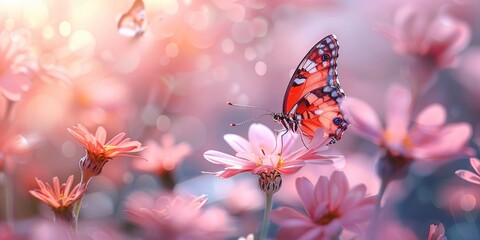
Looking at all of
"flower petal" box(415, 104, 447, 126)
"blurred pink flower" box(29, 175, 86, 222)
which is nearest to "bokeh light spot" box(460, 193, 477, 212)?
"flower petal" box(415, 104, 447, 126)

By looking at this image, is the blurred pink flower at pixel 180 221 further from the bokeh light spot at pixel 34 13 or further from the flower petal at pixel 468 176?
the bokeh light spot at pixel 34 13

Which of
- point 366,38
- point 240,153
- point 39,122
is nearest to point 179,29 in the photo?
point 39,122

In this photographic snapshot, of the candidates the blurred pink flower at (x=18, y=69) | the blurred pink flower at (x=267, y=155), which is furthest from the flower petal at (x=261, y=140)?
the blurred pink flower at (x=18, y=69)

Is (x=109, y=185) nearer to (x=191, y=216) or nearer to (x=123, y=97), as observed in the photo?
(x=123, y=97)

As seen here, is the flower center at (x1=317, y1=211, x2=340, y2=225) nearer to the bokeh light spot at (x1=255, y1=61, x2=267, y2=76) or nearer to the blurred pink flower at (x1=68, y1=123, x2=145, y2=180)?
the blurred pink flower at (x1=68, y1=123, x2=145, y2=180)

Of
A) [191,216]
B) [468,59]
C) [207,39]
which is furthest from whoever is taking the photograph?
[468,59]

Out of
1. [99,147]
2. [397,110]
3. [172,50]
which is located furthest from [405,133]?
[172,50]
